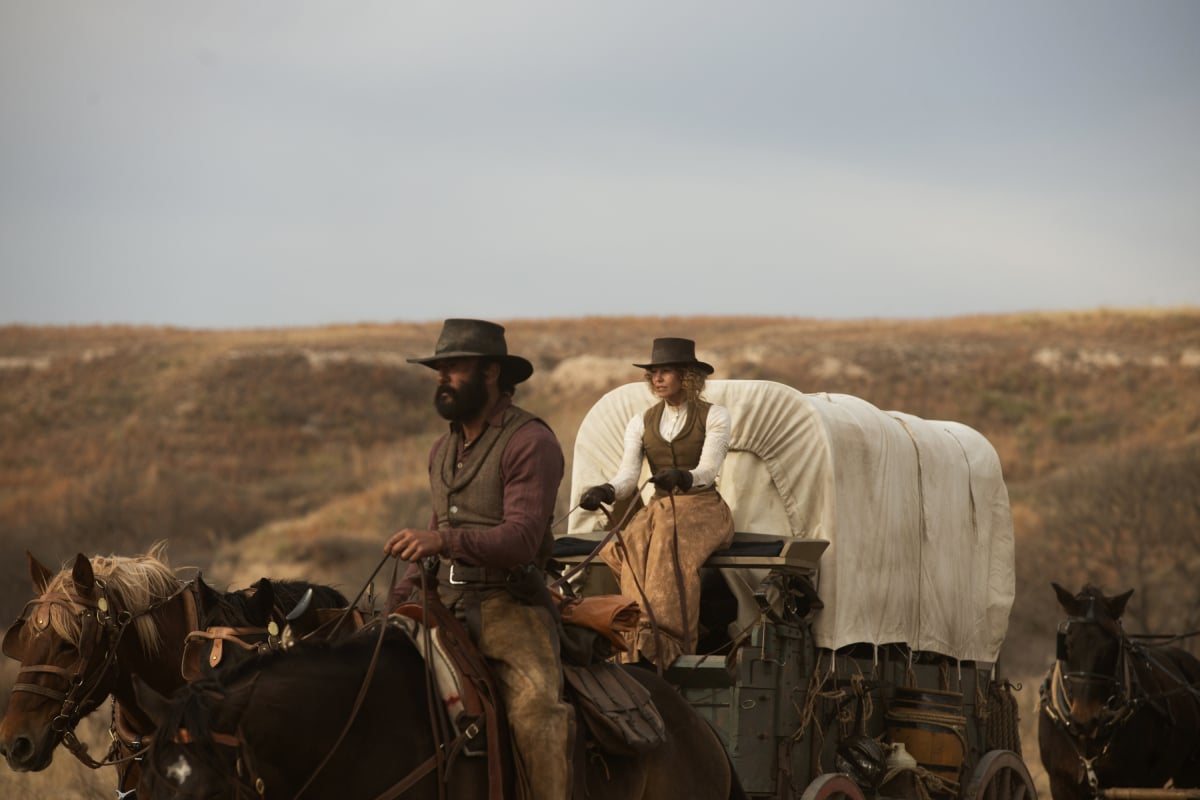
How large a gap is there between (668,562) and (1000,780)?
3.36 metres

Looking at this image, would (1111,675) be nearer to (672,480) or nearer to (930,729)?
(930,729)

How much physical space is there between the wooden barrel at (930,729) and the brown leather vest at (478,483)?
457 centimetres

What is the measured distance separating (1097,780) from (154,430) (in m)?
48.1

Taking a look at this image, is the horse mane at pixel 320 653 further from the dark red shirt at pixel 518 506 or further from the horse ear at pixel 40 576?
the horse ear at pixel 40 576

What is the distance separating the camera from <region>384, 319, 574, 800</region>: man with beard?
5.36 meters

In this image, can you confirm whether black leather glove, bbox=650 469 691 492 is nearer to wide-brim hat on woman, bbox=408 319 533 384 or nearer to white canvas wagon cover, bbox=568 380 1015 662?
white canvas wagon cover, bbox=568 380 1015 662

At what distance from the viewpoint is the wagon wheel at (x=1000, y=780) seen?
9.60 meters

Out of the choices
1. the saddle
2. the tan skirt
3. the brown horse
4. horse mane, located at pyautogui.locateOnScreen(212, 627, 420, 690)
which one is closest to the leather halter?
the tan skirt

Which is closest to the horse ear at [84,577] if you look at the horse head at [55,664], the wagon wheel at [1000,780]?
the horse head at [55,664]

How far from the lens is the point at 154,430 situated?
54312mm

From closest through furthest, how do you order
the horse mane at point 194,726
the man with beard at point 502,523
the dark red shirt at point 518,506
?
the horse mane at point 194,726 → the dark red shirt at point 518,506 → the man with beard at point 502,523

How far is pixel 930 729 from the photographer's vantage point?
9.41 meters

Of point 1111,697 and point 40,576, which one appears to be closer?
point 40,576

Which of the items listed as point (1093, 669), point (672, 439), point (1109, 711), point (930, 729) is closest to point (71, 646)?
point (672, 439)
